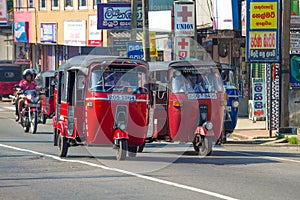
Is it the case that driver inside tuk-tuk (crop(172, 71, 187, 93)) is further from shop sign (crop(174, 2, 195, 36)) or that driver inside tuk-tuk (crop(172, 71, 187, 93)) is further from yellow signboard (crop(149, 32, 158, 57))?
yellow signboard (crop(149, 32, 158, 57))

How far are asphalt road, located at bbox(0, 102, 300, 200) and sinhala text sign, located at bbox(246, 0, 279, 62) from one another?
4281 mm

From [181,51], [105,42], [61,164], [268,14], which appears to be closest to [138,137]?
[61,164]

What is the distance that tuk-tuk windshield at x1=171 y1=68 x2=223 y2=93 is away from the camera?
18.0 meters

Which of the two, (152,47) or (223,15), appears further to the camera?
(152,47)

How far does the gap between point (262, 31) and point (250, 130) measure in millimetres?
4249

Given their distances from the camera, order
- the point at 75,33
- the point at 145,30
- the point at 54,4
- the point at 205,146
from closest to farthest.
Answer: the point at 205,146 → the point at 145,30 → the point at 75,33 → the point at 54,4

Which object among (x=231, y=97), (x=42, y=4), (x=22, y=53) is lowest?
(x=231, y=97)

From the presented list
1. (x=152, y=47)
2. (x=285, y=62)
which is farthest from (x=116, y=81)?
(x=152, y=47)

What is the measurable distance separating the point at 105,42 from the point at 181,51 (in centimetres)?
2075

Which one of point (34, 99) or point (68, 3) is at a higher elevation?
point (68, 3)

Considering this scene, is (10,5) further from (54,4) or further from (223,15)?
(223,15)

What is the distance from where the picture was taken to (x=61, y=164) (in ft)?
51.5

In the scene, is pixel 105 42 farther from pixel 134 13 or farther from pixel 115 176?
pixel 115 176

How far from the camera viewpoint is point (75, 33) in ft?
169
